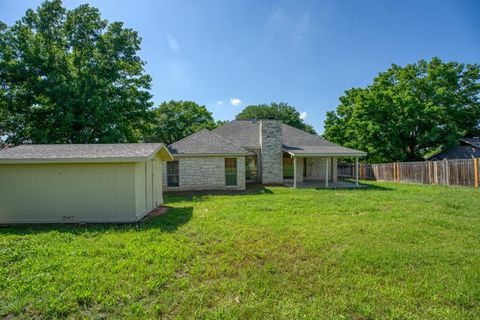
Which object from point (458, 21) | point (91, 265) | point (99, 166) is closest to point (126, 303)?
point (91, 265)

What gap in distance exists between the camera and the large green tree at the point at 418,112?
2327 centimetres

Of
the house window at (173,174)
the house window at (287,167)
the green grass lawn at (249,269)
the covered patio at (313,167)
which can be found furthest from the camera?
the house window at (287,167)

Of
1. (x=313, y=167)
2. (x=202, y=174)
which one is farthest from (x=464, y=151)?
(x=202, y=174)

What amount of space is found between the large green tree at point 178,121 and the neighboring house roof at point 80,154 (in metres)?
24.3

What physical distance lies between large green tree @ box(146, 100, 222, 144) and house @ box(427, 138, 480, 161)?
2461 centimetres

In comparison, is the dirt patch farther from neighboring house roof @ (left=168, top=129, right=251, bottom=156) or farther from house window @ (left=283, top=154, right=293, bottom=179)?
house window @ (left=283, top=154, right=293, bottom=179)

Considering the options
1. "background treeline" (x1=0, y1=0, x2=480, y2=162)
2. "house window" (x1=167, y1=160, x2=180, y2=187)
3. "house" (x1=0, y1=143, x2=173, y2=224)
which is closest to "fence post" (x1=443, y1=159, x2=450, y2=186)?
"background treeline" (x1=0, y1=0, x2=480, y2=162)

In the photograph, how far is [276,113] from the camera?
46.5 m

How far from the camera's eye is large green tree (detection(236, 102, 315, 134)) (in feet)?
149

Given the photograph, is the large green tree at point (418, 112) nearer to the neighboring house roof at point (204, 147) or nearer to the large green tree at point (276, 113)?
the neighboring house roof at point (204, 147)

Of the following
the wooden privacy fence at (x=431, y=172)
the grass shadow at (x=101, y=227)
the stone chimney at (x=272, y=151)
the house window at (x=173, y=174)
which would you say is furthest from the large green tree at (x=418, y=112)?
the grass shadow at (x=101, y=227)

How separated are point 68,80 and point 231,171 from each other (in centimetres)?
1226

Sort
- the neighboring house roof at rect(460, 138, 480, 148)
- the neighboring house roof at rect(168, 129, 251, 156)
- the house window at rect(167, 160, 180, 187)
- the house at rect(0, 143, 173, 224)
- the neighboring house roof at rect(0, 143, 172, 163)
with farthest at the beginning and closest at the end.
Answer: the neighboring house roof at rect(460, 138, 480, 148)
the house window at rect(167, 160, 180, 187)
the neighboring house roof at rect(168, 129, 251, 156)
the house at rect(0, 143, 173, 224)
the neighboring house roof at rect(0, 143, 172, 163)

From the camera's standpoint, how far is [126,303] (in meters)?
3.25
